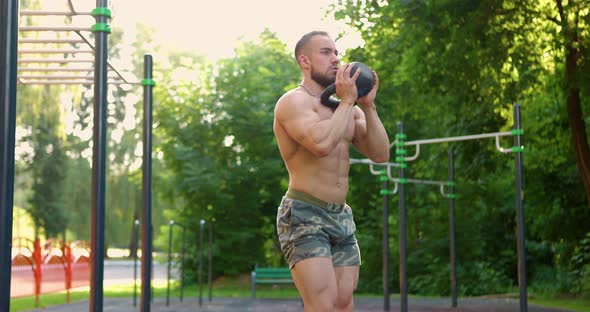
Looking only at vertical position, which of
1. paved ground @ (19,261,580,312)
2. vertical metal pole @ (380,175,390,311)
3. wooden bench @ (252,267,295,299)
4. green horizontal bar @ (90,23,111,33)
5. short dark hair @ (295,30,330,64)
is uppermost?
green horizontal bar @ (90,23,111,33)

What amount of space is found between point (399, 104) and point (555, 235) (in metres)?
4.09

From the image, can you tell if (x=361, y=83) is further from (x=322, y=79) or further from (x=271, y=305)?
(x=271, y=305)

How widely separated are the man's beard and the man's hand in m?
0.19

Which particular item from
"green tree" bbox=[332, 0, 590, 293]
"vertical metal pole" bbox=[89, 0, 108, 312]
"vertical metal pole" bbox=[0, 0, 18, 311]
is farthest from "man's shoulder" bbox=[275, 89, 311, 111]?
"green tree" bbox=[332, 0, 590, 293]

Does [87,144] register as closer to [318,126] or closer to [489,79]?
[489,79]

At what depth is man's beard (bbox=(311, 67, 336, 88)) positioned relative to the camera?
407cm

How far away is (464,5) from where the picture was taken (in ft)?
41.7

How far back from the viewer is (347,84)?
3.84 m

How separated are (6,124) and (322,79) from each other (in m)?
1.41

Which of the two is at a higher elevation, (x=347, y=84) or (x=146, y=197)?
(x=347, y=84)

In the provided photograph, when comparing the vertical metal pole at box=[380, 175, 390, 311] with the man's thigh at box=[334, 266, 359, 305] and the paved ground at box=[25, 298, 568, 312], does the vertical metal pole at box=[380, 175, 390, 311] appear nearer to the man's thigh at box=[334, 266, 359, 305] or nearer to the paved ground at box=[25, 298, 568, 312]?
the paved ground at box=[25, 298, 568, 312]

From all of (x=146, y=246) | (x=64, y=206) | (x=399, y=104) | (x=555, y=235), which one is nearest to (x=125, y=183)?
(x=64, y=206)

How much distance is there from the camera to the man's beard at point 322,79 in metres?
4.07

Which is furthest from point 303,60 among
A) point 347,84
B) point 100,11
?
point 100,11
